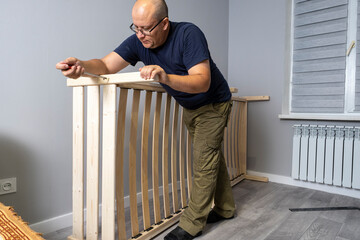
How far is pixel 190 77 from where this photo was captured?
107 centimetres

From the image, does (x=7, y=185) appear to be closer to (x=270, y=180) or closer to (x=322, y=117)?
(x=270, y=180)

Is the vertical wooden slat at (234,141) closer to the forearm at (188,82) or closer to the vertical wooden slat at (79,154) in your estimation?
the forearm at (188,82)

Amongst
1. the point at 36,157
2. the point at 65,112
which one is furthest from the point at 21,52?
the point at 36,157

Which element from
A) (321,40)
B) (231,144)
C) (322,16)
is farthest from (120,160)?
(322,16)

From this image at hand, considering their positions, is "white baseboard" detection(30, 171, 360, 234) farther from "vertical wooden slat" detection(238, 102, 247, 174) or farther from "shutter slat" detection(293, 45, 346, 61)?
"shutter slat" detection(293, 45, 346, 61)

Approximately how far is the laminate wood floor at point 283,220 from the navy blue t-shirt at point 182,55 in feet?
2.65

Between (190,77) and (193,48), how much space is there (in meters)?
0.18

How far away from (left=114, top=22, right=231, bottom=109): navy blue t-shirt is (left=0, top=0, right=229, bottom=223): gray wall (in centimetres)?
46

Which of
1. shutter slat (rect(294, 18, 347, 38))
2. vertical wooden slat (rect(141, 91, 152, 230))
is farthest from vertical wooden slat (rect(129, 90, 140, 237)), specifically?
shutter slat (rect(294, 18, 347, 38))

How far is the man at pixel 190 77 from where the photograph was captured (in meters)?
1.10

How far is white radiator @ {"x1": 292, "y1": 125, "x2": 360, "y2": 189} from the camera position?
222 centimetres

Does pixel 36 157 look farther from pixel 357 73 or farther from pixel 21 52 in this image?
pixel 357 73

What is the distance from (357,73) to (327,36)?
0.46 metres

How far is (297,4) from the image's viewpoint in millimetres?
2662
